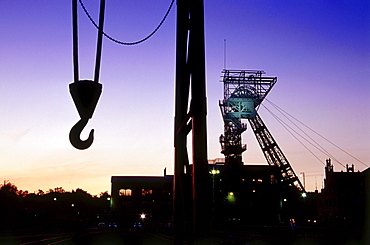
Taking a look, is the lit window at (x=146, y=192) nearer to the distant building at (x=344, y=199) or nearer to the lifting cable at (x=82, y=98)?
the distant building at (x=344, y=199)

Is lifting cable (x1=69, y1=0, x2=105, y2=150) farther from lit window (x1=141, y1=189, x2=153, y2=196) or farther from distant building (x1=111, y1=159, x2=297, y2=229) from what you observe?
lit window (x1=141, y1=189, x2=153, y2=196)

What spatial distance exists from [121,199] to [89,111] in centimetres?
9827

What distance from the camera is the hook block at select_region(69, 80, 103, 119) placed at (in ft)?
17.0

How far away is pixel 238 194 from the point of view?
275 feet

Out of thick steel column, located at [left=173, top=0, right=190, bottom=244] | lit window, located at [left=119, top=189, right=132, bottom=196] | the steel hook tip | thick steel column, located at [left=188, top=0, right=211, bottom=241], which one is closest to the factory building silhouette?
lit window, located at [left=119, top=189, right=132, bottom=196]

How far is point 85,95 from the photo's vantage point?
5.20m

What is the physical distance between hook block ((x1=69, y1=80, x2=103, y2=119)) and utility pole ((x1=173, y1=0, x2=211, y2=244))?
182cm

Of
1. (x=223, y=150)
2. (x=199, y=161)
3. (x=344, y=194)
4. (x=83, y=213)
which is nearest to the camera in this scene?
(x=199, y=161)

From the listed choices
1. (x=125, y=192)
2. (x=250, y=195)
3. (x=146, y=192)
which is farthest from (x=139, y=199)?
(x=250, y=195)

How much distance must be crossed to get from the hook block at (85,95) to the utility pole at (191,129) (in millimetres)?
1819

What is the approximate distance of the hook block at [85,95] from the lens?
518cm

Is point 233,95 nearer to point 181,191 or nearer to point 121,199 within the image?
point 121,199

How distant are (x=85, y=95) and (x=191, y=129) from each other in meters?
2.74

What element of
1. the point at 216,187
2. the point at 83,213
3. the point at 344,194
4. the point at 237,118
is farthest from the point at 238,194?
the point at 83,213
